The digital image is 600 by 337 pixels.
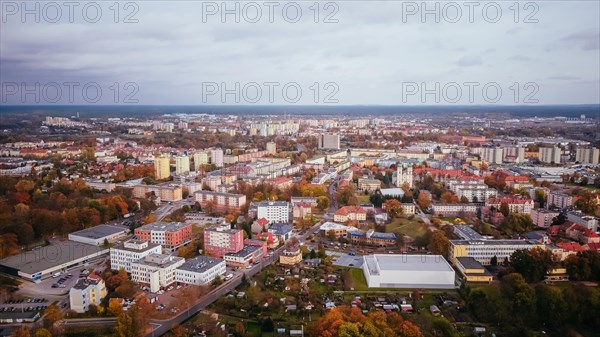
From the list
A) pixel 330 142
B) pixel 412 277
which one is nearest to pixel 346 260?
pixel 412 277

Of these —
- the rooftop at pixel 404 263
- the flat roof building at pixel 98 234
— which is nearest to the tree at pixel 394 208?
the rooftop at pixel 404 263

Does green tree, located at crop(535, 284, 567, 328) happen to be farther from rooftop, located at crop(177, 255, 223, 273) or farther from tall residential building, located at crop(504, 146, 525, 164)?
tall residential building, located at crop(504, 146, 525, 164)

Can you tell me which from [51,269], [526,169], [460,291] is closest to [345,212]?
[460,291]

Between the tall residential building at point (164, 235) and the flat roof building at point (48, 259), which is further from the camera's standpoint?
the tall residential building at point (164, 235)

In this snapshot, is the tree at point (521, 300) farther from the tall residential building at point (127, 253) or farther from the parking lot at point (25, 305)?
the parking lot at point (25, 305)

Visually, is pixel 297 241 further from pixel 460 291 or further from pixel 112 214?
pixel 112 214

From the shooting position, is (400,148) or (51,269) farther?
(400,148)

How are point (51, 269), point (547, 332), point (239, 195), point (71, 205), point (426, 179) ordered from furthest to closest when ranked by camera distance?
1. point (426, 179)
2. point (239, 195)
3. point (71, 205)
4. point (51, 269)
5. point (547, 332)
